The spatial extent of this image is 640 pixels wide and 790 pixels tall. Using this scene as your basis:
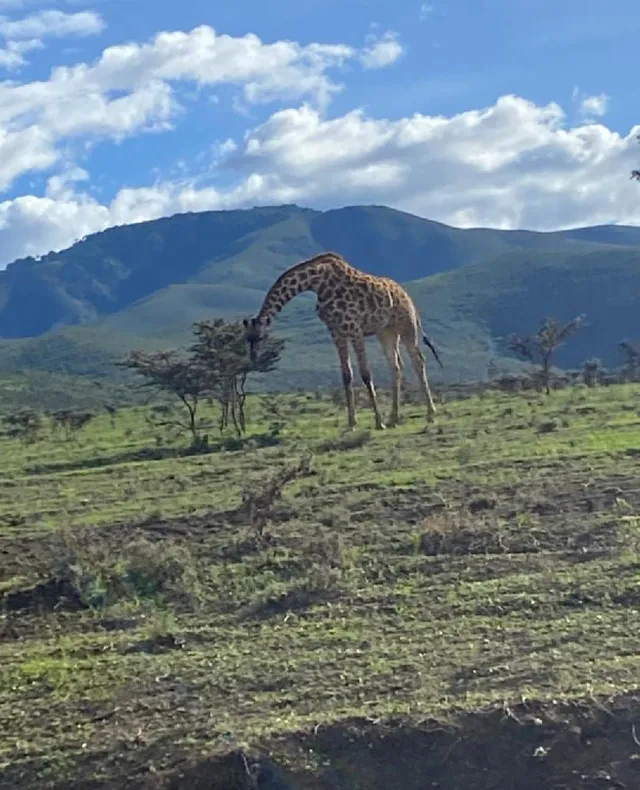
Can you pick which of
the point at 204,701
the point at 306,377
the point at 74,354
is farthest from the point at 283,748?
the point at 74,354

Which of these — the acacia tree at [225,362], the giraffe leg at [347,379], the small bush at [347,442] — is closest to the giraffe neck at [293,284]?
the giraffe leg at [347,379]

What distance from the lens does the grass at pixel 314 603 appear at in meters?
7.69

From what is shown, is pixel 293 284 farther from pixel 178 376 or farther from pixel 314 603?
pixel 314 603

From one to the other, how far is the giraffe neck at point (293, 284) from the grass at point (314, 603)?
5613mm

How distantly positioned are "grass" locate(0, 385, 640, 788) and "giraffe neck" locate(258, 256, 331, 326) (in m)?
5.61

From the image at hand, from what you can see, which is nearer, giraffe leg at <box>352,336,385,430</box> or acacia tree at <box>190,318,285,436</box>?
giraffe leg at <box>352,336,385,430</box>

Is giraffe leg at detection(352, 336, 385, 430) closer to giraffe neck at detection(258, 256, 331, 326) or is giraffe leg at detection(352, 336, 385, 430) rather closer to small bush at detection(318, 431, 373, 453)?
giraffe neck at detection(258, 256, 331, 326)

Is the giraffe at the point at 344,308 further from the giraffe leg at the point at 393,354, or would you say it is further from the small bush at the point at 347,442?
the small bush at the point at 347,442

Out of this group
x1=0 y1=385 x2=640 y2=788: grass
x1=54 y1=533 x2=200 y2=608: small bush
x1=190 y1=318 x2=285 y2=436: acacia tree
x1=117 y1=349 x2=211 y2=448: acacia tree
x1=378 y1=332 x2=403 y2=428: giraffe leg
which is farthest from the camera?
x1=117 y1=349 x2=211 y2=448: acacia tree

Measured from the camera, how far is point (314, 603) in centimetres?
976

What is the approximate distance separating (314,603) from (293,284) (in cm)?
1315

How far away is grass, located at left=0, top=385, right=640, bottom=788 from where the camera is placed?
7.69 m

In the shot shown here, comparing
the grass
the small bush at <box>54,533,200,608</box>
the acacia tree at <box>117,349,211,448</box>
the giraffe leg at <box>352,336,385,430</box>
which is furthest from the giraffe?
the small bush at <box>54,533,200,608</box>

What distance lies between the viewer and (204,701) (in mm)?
7992
